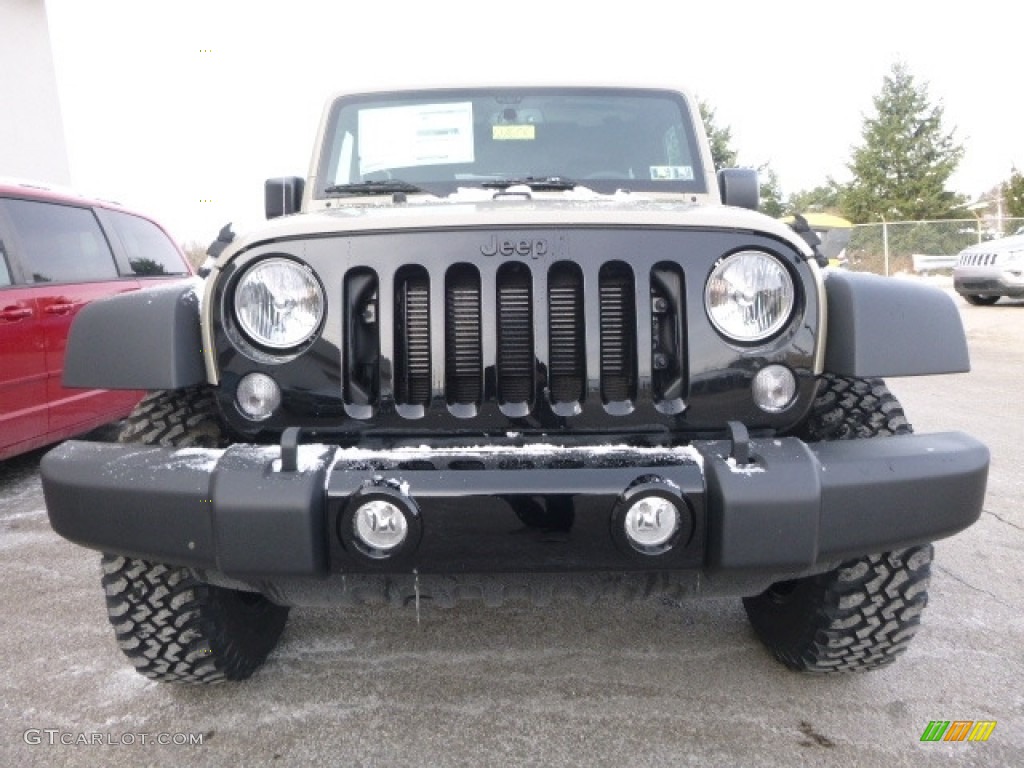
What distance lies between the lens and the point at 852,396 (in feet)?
6.64

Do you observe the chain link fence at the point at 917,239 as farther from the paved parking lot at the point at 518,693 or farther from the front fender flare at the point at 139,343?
the front fender flare at the point at 139,343

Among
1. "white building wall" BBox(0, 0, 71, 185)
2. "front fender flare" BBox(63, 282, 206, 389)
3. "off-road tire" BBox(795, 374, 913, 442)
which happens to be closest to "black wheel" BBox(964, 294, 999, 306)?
"off-road tire" BBox(795, 374, 913, 442)

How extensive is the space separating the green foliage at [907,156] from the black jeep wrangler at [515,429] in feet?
111

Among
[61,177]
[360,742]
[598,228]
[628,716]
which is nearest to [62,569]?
[360,742]

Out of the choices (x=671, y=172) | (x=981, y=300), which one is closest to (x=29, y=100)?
(x=671, y=172)

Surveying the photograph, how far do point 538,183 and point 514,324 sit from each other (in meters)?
1.05

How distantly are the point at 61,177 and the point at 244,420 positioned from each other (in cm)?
1250

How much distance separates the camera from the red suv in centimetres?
377

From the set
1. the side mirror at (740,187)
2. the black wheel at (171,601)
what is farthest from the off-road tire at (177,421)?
the side mirror at (740,187)

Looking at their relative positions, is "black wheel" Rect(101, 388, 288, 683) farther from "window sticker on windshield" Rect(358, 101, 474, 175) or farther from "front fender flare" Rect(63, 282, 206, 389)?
"window sticker on windshield" Rect(358, 101, 474, 175)

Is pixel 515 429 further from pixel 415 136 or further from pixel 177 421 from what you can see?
pixel 415 136

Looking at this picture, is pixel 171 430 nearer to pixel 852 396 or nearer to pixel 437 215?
pixel 437 215

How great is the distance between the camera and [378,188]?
2729 millimetres

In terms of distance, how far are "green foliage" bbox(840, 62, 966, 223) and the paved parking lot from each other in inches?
1308
